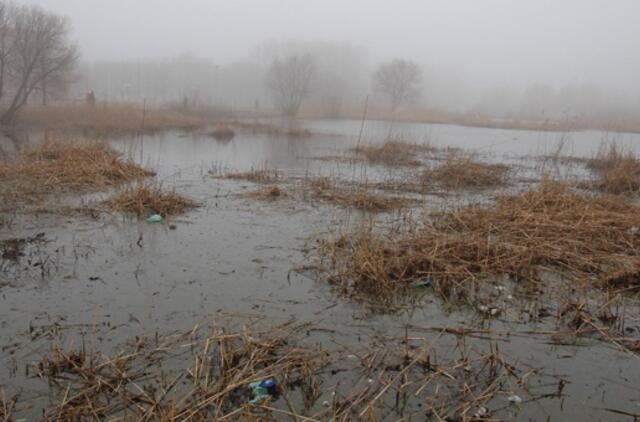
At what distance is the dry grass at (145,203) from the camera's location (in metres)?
6.96

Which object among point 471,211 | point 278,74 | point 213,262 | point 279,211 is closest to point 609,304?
point 471,211

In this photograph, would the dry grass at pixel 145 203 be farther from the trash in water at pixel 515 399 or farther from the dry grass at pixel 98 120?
the dry grass at pixel 98 120

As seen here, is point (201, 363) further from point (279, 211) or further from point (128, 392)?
point (279, 211)

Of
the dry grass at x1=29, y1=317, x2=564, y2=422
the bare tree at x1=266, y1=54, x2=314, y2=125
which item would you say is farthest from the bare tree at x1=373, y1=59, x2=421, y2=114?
the dry grass at x1=29, y1=317, x2=564, y2=422

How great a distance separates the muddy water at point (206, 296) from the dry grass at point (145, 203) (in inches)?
12.2

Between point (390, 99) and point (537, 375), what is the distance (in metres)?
62.1

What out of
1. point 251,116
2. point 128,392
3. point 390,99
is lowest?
point 128,392

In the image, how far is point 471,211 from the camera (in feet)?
22.3

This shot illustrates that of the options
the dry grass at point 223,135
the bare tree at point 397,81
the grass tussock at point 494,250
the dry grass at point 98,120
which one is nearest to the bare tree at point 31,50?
the dry grass at point 98,120

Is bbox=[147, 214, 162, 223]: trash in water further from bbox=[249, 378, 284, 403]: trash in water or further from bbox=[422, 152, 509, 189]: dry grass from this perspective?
bbox=[422, 152, 509, 189]: dry grass

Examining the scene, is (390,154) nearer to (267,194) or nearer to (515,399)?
(267,194)

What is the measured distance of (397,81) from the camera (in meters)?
59.8

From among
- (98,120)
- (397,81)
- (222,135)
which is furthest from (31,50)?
(397,81)

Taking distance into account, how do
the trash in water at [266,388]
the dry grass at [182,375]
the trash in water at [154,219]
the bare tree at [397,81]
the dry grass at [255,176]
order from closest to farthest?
the dry grass at [182,375]
the trash in water at [266,388]
the trash in water at [154,219]
the dry grass at [255,176]
the bare tree at [397,81]
